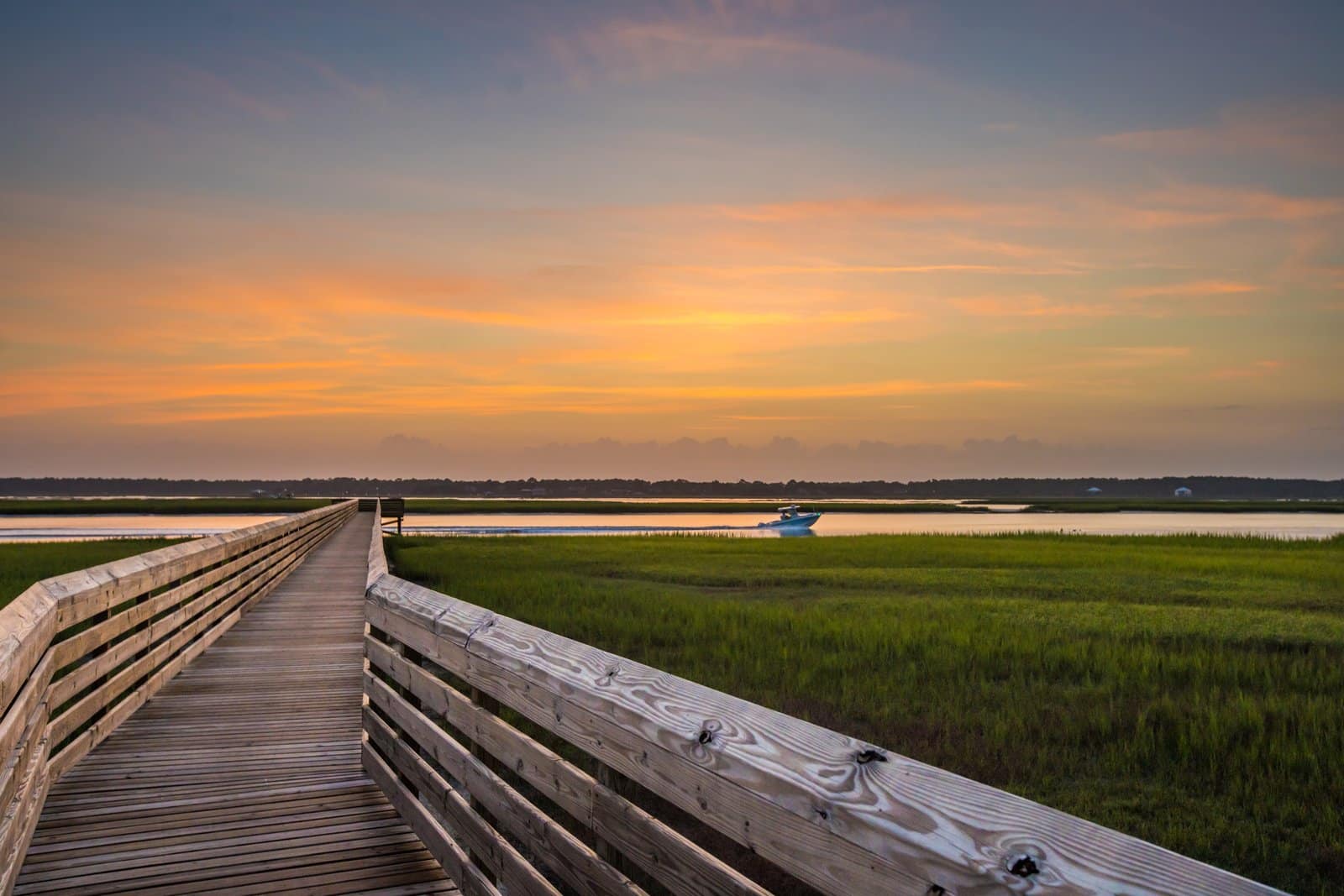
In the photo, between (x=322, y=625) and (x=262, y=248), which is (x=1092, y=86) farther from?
(x=262, y=248)

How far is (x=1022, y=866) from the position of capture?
4.12 ft

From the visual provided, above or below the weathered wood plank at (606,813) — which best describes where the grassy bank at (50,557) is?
below

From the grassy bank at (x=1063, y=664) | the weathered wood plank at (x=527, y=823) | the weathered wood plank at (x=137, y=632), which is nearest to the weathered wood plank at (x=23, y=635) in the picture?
the weathered wood plank at (x=137, y=632)

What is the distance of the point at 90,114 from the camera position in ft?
72.1

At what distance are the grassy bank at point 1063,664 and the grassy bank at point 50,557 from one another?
8315 mm

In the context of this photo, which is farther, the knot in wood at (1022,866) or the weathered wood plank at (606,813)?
the weathered wood plank at (606,813)

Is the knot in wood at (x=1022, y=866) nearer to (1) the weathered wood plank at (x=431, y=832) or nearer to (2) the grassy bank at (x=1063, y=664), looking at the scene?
(1) the weathered wood plank at (x=431, y=832)

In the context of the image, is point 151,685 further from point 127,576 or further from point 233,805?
point 233,805

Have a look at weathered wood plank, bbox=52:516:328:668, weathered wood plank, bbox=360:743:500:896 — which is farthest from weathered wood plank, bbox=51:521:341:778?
weathered wood plank, bbox=360:743:500:896

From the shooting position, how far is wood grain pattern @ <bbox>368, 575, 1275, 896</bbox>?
4.00 ft

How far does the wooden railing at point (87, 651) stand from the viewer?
3.53 meters

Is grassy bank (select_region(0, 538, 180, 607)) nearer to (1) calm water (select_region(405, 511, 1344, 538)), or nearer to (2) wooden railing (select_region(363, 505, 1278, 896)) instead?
(2) wooden railing (select_region(363, 505, 1278, 896))

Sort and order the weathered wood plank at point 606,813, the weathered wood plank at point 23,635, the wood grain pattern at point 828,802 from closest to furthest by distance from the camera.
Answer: the wood grain pattern at point 828,802, the weathered wood plank at point 606,813, the weathered wood plank at point 23,635

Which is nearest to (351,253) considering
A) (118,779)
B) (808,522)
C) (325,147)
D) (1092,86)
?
(325,147)
